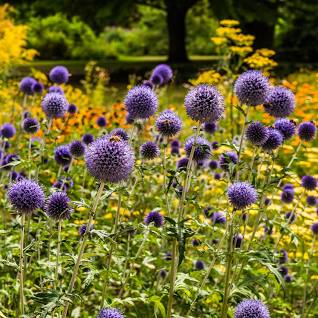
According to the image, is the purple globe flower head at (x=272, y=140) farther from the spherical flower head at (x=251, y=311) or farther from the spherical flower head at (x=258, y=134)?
the spherical flower head at (x=251, y=311)

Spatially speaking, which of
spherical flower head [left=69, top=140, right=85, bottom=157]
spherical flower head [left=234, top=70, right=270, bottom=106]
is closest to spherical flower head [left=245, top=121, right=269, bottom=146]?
spherical flower head [left=234, top=70, right=270, bottom=106]

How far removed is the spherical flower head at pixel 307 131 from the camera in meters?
3.71

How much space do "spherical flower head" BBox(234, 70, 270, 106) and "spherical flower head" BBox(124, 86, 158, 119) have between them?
0.48 metres

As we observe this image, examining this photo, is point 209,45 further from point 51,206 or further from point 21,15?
point 51,206

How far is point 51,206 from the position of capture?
272 cm

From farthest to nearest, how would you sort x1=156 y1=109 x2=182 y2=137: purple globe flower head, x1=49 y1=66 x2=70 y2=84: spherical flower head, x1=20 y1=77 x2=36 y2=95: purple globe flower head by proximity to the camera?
1. x1=20 y1=77 x2=36 y2=95: purple globe flower head
2. x1=49 y1=66 x2=70 y2=84: spherical flower head
3. x1=156 y1=109 x2=182 y2=137: purple globe flower head

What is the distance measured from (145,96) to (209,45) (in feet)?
93.3

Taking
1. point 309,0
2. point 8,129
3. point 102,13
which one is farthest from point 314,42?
point 8,129

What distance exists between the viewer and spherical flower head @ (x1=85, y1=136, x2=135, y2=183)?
2234 mm

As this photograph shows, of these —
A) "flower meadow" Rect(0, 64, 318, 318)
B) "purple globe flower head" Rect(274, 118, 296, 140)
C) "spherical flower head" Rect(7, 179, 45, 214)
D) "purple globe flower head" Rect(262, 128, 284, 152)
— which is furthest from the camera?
"purple globe flower head" Rect(274, 118, 296, 140)

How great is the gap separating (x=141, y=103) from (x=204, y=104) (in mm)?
469

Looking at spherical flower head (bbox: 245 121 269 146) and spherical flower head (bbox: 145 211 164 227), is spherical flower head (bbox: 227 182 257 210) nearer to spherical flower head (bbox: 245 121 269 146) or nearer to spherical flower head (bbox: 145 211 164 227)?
spherical flower head (bbox: 245 121 269 146)

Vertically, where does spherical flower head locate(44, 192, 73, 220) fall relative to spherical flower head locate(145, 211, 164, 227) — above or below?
above

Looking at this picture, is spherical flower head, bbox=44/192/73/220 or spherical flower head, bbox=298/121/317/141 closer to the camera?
spherical flower head, bbox=44/192/73/220
